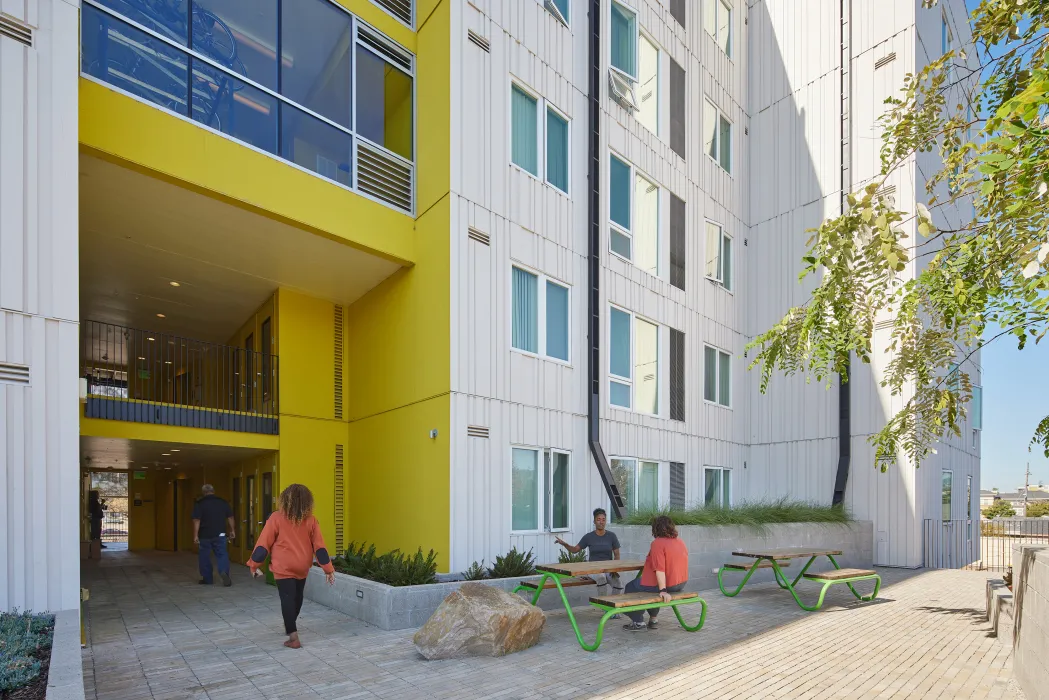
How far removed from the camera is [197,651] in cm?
725

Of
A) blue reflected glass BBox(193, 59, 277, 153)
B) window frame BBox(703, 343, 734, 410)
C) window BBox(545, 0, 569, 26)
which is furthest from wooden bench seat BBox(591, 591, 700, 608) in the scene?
window BBox(545, 0, 569, 26)

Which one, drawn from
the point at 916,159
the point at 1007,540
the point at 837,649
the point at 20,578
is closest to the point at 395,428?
the point at 20,578

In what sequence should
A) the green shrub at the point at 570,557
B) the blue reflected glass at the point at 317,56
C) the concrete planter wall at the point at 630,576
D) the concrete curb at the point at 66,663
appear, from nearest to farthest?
the concrete curb at the point at 66,663, the concrete planter wall at the point at 630,576, the blue reflected glass at the point at 317,56, the green shrub at the point at 570,557

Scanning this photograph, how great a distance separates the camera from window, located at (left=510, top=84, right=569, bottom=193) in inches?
472

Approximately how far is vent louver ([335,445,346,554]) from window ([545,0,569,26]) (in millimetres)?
8639

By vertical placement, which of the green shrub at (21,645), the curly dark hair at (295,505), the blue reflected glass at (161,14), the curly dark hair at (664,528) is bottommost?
the green shrub at (21,645)

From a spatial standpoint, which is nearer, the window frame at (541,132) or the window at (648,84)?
the window frame at (541,132)

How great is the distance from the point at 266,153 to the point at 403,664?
6638mm

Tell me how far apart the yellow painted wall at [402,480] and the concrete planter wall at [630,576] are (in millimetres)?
1372

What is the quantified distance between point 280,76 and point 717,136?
11199 mm

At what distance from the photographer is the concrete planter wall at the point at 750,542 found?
37.1ft

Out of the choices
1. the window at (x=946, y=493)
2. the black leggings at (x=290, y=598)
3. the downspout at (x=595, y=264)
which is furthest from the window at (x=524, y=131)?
the window at (x=946, y=493)

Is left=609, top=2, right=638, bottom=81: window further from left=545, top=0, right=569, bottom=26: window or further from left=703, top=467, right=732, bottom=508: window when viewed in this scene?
left=703, top=467, right=732, bottom=508: window

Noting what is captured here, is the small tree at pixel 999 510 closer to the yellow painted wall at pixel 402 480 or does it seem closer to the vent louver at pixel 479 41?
the yellow painted wall at pixel 402 480
